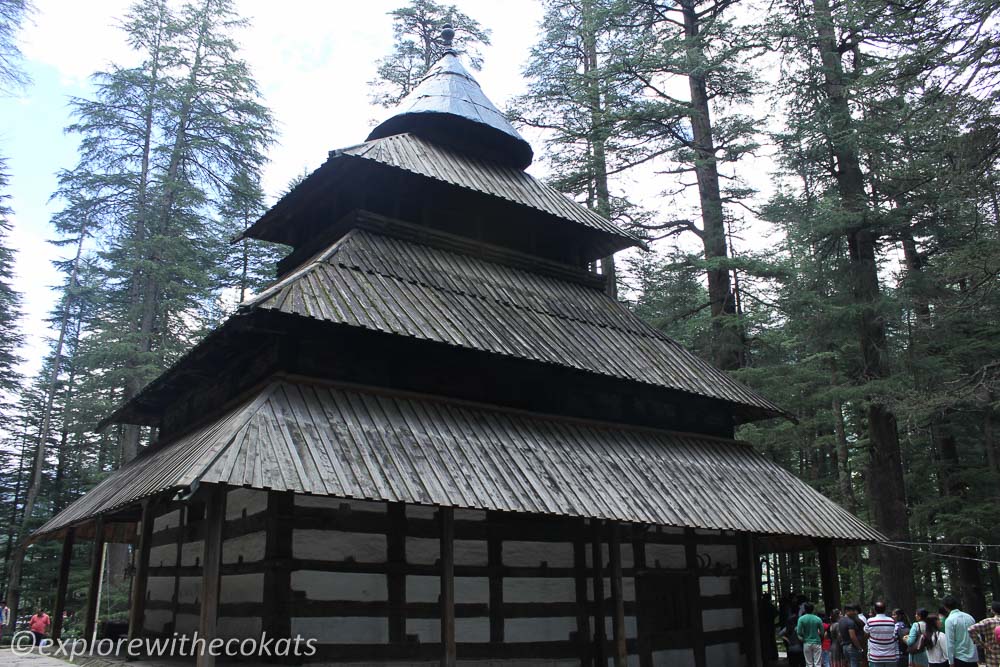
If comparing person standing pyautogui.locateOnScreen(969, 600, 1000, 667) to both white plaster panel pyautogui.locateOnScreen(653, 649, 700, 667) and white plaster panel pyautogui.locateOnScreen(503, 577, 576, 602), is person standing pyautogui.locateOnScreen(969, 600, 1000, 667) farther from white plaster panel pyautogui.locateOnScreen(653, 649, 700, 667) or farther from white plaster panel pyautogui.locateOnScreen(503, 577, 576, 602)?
white plaster panel pyautogui.locateOnScreen(503, 577, 576, 602)

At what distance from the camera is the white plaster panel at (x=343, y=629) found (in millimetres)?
9703

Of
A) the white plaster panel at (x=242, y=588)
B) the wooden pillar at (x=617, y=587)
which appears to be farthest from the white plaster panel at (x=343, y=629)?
the wooden pillar at (x=617, y=587)

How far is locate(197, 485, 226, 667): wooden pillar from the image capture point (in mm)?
7996

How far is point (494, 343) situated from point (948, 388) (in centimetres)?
1096

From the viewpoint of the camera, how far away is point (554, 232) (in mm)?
16734

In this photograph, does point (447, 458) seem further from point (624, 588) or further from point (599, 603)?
point (624, 588)

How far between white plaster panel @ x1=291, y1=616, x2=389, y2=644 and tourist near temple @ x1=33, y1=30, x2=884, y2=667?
0.08 ft

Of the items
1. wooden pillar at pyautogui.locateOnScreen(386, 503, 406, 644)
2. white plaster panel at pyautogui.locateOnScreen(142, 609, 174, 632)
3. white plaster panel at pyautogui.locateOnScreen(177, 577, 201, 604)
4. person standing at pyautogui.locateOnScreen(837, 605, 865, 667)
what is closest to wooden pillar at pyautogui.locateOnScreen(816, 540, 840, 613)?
person standing at pyautogui.locateOnScreen(837, 605, 865, 667)

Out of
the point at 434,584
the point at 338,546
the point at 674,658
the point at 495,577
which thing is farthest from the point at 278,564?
the point at 674,658

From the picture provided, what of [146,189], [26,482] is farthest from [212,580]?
[26,482]

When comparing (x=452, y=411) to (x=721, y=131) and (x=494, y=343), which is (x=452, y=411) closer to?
(x=494, y=343)

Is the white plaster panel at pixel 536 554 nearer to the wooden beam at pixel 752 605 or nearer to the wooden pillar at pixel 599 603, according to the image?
the wooden pillar at pixel 599 603

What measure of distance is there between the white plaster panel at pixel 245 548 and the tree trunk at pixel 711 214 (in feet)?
49.1

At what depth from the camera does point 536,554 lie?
40.2 feet
